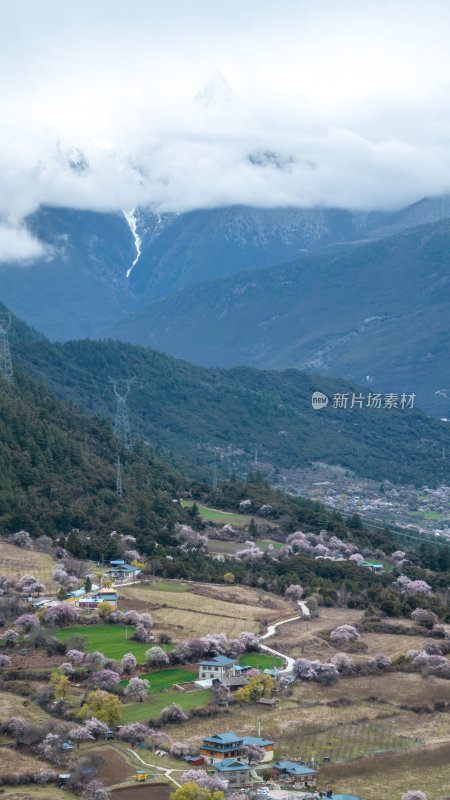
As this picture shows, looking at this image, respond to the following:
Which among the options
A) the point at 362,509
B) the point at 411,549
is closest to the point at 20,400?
the point at 411,549

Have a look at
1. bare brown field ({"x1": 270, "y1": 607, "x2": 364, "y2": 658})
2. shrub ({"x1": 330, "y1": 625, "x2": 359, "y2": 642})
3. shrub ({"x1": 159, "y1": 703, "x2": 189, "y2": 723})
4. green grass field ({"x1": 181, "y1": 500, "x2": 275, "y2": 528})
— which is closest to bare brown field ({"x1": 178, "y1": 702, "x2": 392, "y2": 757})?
shrub ({"x1": 159, "y1": 703, "x2": 189, "y2": 723})

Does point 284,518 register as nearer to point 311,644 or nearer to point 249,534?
point 249,534

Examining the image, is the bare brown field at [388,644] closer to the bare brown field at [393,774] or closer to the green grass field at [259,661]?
the green grass field at [259,661]

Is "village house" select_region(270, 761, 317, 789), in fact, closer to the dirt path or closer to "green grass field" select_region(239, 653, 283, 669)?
the dirt path

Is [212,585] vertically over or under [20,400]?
under

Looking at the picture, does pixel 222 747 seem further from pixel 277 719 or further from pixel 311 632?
pixel 311 632

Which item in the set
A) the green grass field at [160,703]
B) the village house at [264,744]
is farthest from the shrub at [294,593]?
the village house at [264,744]
